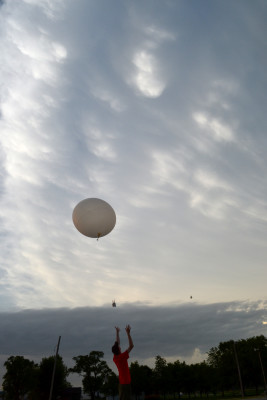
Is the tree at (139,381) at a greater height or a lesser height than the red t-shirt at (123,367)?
greater

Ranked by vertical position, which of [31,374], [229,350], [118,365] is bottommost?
[118,365]

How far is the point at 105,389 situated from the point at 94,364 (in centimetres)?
3273

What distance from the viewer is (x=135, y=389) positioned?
98938mm

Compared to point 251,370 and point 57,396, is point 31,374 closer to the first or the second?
point 57,396

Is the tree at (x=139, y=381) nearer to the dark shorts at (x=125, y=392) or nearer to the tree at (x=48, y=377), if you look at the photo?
the tree at (x=48, y=377)

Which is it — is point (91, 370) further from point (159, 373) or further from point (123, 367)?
point (123, 367)

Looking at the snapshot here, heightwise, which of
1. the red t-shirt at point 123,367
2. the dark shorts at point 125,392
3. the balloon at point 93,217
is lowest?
the dark shorts at point 125,392

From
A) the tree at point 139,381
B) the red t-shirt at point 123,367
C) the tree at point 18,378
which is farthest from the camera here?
the tree at point 139,381

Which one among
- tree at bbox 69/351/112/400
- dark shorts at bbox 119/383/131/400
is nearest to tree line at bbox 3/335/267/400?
tree at bbox 69/351/112/400

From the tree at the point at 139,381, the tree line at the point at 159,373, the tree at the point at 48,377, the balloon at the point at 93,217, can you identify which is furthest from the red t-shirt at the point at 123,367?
the tree at the point at 139,381

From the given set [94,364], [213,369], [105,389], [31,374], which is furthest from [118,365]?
[105,389]

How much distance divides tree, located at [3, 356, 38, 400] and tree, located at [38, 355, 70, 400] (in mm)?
2390

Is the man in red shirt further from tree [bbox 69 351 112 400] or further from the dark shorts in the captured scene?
tree [bbox 69 351 112 400]

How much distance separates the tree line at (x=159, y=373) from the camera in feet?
248
